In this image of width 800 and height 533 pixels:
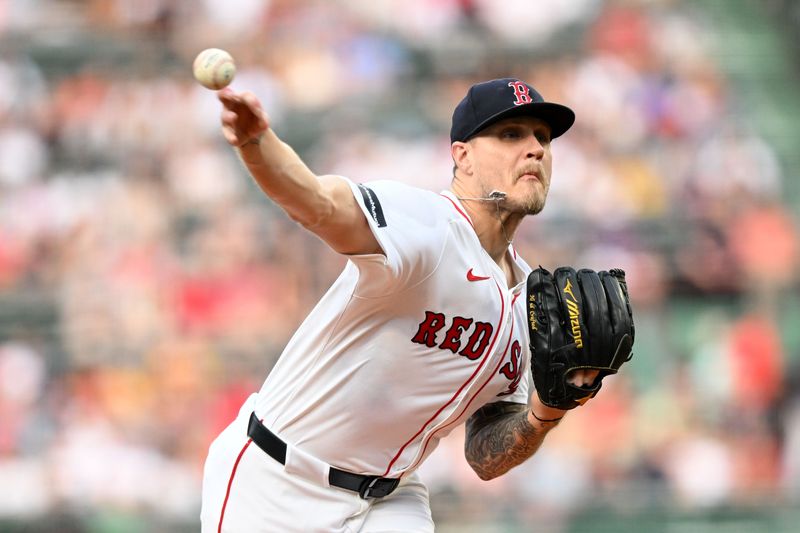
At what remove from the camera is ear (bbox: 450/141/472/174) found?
3.96 meters

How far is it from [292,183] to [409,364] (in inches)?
36.7

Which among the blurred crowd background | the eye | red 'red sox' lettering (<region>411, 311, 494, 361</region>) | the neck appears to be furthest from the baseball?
the blurred crowd background

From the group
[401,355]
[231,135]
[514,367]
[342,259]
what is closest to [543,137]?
[514,367]

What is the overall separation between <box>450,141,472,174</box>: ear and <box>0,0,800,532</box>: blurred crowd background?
4080 mm

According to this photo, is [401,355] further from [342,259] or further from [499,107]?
[342,259]

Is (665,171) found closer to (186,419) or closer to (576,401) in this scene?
(186,419)

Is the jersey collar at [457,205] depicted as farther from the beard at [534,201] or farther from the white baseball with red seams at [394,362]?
the beard at [534,201]

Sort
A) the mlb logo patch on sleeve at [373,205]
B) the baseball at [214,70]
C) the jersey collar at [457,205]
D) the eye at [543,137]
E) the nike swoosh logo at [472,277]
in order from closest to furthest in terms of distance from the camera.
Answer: the baseball at [214,70] → the mlb logo patch on sleeve at [373,205] → the nike swoosh logo at [472,277] → the jersey collar at [457,205] → the eye at [543,137]

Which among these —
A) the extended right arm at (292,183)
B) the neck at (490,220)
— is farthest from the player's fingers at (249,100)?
the neck at (490,220)

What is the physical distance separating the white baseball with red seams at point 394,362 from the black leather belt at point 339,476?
21 millimetres

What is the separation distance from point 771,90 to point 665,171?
7.80 ft

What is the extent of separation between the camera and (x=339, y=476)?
3.75 metres

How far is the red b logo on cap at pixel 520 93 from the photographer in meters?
3.86

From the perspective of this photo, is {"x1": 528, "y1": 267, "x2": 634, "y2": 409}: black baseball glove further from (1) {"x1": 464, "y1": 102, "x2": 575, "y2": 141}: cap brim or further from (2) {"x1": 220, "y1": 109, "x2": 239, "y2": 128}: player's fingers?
(2) {"x1": 220, "y1": 109, "x2": 239, "y2": 128}: player's fingers
